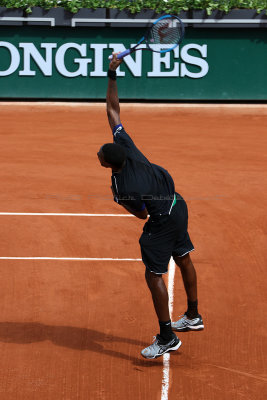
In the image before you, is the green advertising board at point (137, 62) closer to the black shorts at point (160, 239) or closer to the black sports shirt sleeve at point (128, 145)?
the black sports shirt sleeve at point (128, 145)

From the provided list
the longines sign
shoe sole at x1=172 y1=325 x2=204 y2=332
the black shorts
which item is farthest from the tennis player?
the longines sign

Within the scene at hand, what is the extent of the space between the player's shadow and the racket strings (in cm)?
327

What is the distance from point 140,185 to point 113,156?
1.25ft

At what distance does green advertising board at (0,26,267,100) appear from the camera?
63.9ft

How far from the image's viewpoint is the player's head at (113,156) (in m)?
5.53

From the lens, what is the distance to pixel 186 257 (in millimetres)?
6227

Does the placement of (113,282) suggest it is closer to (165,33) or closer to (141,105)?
(165,33)

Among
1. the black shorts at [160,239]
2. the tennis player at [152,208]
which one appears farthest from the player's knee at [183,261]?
the black shorts at [160,239]

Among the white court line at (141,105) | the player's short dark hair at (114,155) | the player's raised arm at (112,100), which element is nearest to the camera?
the player's short dark hair at (114,155)

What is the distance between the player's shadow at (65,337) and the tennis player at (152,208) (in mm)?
454

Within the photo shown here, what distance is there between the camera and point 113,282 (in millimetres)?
7781

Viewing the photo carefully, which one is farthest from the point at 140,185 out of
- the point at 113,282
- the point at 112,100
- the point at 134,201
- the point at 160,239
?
the point at 113,282

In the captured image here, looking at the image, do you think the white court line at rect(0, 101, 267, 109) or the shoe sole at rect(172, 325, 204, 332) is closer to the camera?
the shoe sole at rect(172, 325, 204, 332)

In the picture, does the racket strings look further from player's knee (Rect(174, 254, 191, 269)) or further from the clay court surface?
the clay court surface
